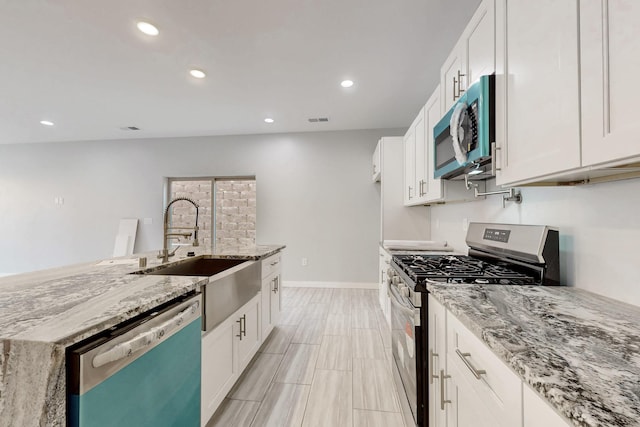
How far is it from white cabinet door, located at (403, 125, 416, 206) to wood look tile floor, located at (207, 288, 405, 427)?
1480mm

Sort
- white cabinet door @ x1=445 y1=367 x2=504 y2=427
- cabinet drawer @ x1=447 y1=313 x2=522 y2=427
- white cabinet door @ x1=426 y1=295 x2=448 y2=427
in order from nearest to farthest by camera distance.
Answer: cabinet drawer @ x1=447 y1=313 x2=522 y2=427 → white cabinet door @ x1=445 y1=367 x2=504 y2=427 → white cabinet door @ x1=426 y1=295 x2=448 y2=427

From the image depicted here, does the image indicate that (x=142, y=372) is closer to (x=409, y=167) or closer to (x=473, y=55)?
(x=473, y=55)

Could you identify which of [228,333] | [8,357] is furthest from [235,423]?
[8,357]

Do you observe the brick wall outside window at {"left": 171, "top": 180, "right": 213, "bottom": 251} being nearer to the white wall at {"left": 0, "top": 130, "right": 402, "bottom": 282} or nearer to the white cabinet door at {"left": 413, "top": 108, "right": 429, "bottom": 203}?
the white wall at {"left": 0, "top": 130, "right": 402, "bottom": 282}

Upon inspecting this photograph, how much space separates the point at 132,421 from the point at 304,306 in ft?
9.23

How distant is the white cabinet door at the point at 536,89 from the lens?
81 centimetres

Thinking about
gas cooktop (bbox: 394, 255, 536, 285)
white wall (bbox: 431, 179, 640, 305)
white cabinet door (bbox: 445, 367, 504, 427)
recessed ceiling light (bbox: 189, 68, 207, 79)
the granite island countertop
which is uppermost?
recessed ceiling light (bbox: 189, 68, 207, 79)

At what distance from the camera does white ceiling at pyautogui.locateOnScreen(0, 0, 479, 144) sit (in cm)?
195

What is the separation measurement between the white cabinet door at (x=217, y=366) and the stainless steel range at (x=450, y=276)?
3.47 ft

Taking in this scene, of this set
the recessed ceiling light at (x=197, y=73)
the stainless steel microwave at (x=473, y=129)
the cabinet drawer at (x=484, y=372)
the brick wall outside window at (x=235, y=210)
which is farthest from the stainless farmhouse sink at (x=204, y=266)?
the brick wall outside window at (x=235, y=210)

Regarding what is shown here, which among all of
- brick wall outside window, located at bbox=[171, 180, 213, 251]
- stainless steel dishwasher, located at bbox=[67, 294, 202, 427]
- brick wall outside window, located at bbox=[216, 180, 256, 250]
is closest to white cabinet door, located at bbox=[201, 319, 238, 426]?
stainless steel dishwasher, located at bbox=[67, 294, 202, 427]

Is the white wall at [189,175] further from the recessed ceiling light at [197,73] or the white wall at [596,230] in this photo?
the white wall at [596,230]

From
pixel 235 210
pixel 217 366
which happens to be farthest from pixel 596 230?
pixel 235 210

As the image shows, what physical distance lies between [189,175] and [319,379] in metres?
4.40
